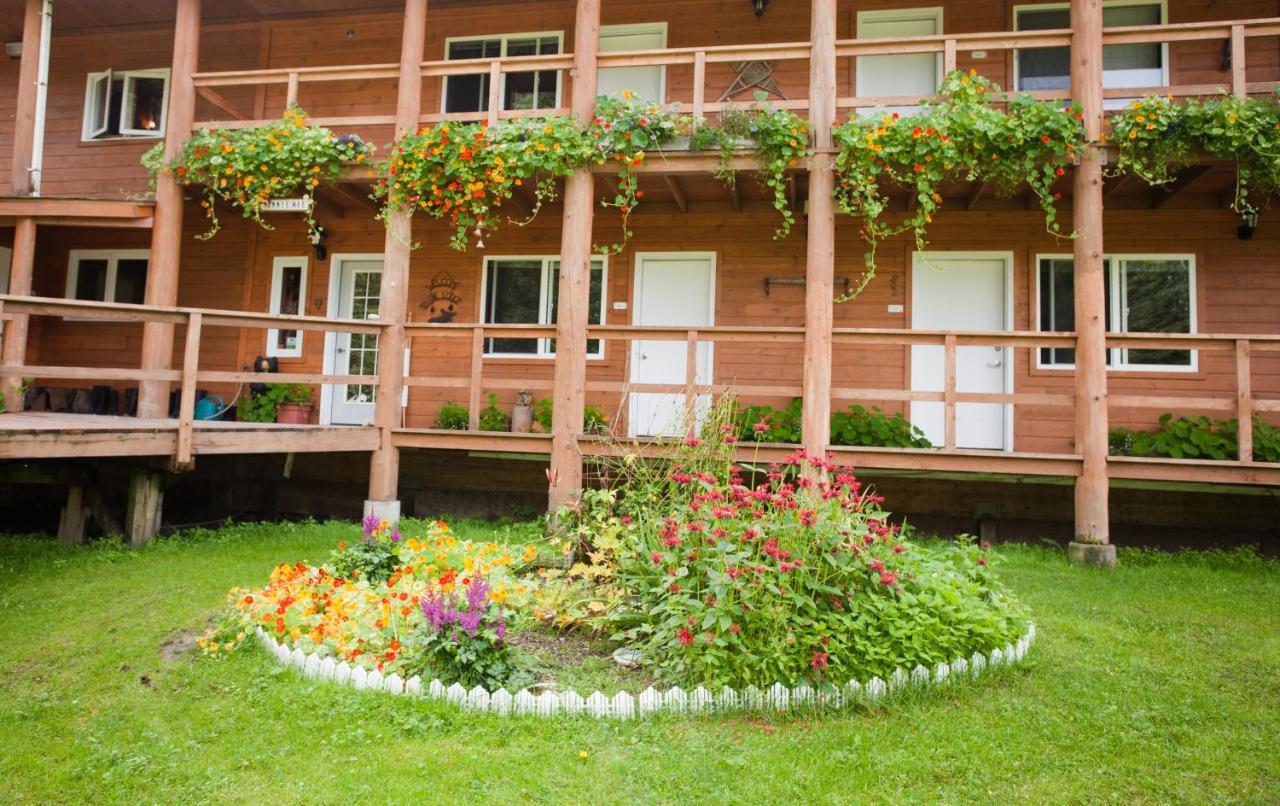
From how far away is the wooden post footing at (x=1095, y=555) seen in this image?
733cm

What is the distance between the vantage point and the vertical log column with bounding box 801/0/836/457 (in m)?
Result: 7.86

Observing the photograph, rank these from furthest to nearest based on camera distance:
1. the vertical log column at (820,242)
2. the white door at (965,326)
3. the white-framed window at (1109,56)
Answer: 1. the white door at (965,326)
2. the white-framed window at (1109,56)
3. the vertical log column at (820,242)

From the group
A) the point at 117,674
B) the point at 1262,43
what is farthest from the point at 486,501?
the point at 1262,43

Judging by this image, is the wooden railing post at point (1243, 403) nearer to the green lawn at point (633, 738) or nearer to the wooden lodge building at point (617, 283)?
the wooden lodge building at point (617, 283)

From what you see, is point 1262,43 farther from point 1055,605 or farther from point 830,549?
point 830,549

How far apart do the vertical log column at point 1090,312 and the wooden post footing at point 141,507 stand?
8637 mm

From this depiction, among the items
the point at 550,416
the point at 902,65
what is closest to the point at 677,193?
the point at 550,416

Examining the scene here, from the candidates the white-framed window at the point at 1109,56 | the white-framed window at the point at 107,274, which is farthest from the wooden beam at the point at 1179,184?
the white-framed window at the point at 107,274

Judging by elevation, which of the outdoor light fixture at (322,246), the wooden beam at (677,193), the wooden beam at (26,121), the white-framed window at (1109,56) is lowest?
the outdoor light fixture at (322,246)

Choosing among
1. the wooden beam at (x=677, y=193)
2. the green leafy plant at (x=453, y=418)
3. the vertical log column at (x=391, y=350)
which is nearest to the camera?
the vertical log column at (x=391, y=350)

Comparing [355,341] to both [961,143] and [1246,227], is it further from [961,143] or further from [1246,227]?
[1246,227]

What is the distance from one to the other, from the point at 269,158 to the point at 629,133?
4.07m

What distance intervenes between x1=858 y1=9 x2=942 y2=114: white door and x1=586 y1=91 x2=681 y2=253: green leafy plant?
11.1 ft

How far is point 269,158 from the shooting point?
895cm
